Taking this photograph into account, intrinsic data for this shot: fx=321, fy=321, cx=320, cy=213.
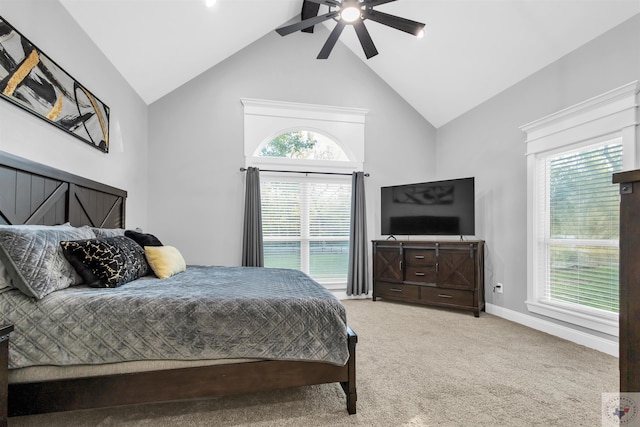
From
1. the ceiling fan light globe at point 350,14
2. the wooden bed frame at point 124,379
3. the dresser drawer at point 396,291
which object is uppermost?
the ceiling fan light globe at point 350,14

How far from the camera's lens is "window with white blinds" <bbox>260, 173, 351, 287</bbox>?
4578mm

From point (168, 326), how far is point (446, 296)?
3321 mm

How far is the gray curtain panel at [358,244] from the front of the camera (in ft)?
15.0

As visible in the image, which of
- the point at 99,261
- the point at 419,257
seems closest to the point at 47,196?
the point at 99,261

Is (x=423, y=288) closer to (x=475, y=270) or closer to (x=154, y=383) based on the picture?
(x=475, y=270)

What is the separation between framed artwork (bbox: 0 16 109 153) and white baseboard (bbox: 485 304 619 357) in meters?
4.57

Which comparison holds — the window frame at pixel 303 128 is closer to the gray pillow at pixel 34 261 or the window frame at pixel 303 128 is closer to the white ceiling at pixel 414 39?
the white ceiling at pixel 414 39

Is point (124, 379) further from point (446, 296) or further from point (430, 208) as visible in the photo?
point (430, 208)

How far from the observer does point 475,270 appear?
12.3 feet

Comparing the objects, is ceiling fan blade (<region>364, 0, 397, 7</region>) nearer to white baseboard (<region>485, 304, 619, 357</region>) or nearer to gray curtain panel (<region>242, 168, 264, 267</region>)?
gray curtain panel (<region>242, 168, 264, 267</region>)

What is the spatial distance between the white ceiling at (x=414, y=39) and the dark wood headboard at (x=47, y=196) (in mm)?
1302

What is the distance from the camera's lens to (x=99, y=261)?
6.12ft

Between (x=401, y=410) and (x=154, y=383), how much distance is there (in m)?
1.30

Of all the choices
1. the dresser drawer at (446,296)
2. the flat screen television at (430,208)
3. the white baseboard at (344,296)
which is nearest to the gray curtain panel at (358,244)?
the white baseboard at (344,296)
